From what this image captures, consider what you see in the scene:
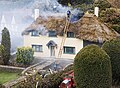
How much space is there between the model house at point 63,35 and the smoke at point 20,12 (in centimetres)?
225

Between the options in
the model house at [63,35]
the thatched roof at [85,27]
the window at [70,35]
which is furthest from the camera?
the window at [70,35]

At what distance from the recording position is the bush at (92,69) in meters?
12.8

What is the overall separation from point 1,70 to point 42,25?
275 inches

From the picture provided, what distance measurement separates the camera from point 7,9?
177ft

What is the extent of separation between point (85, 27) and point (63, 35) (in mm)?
2210

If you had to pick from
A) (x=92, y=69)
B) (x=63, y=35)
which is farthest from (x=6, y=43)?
(x=92, y=69)

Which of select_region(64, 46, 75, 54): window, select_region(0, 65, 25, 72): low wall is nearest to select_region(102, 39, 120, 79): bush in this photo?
select_region(0, 65, 25, 72): low wall

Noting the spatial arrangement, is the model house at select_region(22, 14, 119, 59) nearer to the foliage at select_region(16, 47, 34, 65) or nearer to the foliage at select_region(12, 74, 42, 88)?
the foliage at select_region(16, 47, 34, 65)

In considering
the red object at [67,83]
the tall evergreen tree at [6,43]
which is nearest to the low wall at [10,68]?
the tall evergreen tree at [6,43]

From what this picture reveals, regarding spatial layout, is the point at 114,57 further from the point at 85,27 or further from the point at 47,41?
the point at 47,41

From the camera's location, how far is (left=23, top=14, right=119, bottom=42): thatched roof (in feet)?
93.0

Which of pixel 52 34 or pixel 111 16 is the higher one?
pixel 111 16

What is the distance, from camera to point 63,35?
29.4 metres

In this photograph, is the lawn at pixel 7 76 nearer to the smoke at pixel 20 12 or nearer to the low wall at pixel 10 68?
the low wall at pixel 10 68
